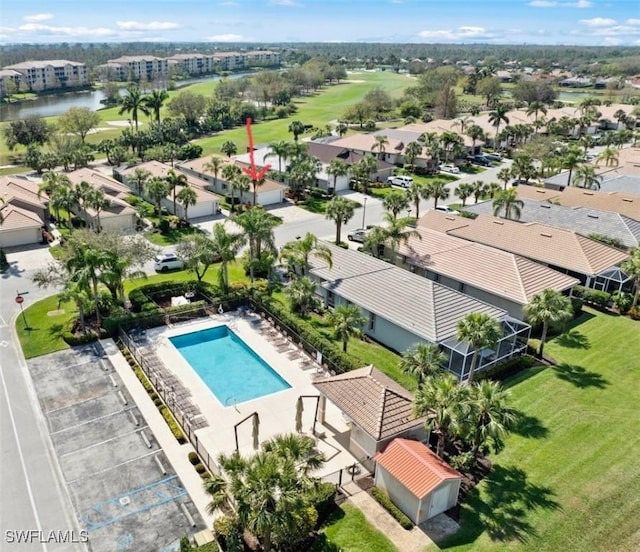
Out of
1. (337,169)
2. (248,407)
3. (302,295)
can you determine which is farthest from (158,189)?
(248,407)

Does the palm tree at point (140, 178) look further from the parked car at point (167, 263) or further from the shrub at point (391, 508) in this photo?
the shrub at point (391, 508)

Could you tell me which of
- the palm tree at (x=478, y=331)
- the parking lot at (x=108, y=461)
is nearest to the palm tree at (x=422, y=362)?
the palm tree at (x=478, y=331)

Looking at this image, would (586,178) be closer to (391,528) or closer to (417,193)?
(417,193)

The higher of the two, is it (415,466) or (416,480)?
(415,466)

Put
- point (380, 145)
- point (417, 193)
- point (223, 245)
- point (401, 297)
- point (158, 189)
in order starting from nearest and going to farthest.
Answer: point (401, 297) → point (223, 245) → point (158, 189) → point (417, 193) → point (380, 145)

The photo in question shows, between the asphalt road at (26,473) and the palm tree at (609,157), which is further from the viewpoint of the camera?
the palm tree at (609,157)

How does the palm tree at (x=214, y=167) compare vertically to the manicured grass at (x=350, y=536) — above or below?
above

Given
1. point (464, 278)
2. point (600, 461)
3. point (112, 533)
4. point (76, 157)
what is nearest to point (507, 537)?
point (600, 461)
